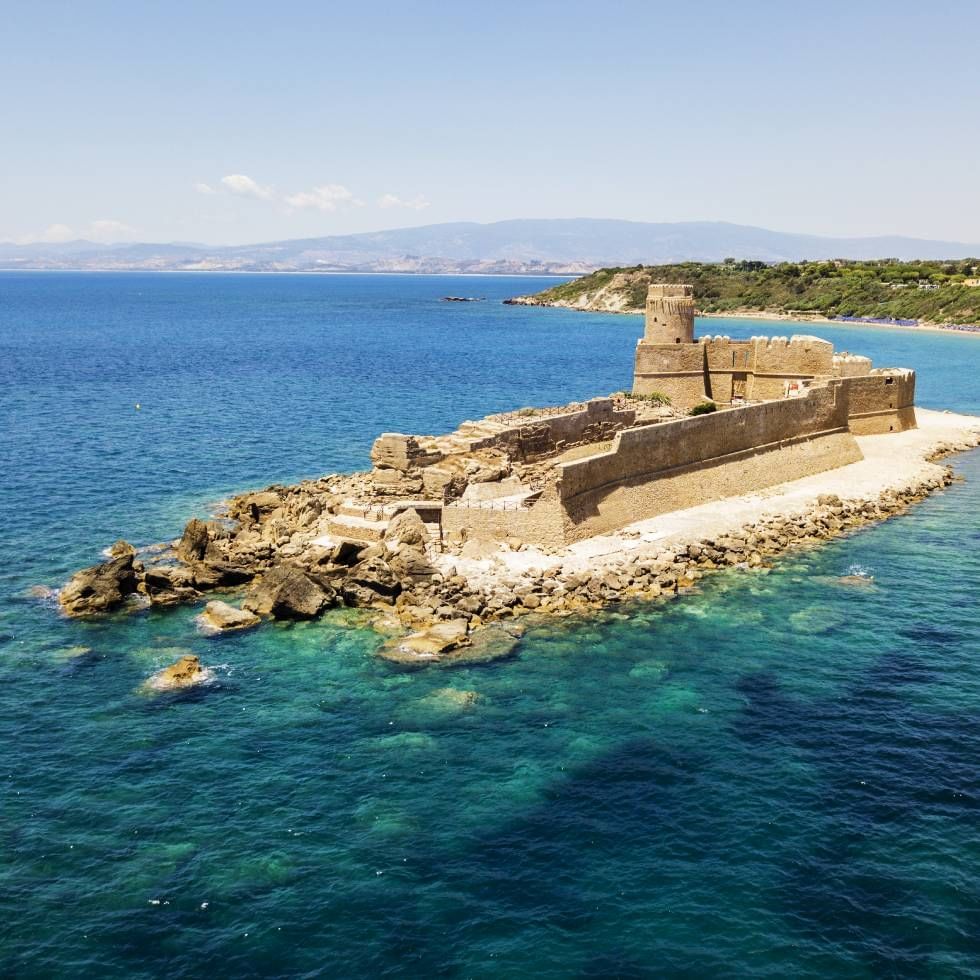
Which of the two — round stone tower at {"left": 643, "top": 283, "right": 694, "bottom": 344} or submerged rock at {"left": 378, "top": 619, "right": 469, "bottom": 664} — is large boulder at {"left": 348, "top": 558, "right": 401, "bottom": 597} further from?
round stone tower at {"left": 643, "top": 283, "right": 694, "bottom": 344}

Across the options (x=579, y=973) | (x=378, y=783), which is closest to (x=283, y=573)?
(x=378, y=783)

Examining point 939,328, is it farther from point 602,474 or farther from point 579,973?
point 579,973

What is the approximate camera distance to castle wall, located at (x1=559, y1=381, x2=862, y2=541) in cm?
3512

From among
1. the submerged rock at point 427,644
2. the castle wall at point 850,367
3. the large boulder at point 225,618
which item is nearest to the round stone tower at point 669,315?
the castle wall at point 850,367

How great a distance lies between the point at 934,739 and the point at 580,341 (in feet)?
343

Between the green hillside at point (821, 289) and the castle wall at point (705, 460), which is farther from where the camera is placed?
the green hillside at point (821, 289)

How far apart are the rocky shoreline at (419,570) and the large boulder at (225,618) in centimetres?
4

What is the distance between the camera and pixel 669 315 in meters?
49.4

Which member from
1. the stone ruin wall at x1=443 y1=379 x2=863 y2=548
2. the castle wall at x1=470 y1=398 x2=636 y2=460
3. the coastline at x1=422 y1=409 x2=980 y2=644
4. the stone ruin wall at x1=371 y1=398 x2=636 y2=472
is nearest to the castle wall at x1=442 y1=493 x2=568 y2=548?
the stone ruin wall at x1=443 y1=379 x2=863 y2=548

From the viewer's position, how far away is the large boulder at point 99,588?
30.5 metres

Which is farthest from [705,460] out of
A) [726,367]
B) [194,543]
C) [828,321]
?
[828,321]

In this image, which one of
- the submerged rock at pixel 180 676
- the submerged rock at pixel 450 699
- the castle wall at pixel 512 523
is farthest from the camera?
the castle wall at pixel 512 523

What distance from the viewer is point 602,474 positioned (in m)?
35.6

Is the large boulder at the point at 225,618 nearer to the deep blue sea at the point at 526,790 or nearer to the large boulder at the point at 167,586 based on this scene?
the deep blue sea at the point at 526,790
